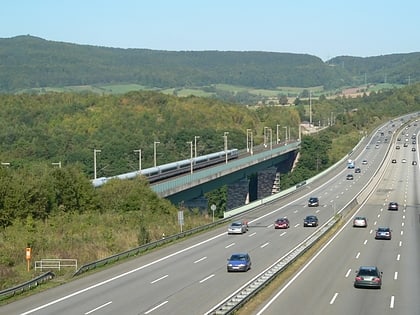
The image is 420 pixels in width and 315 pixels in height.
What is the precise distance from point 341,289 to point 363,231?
1099 inches

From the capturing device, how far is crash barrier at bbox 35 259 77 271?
4154 cm

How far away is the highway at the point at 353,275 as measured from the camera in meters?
32.1

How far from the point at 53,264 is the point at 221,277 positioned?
357 inches

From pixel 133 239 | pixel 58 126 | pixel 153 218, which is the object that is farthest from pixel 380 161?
pixel 133 239

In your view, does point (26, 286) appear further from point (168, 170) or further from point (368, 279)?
point (168, 170)

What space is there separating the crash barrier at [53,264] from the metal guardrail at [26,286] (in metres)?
1.55

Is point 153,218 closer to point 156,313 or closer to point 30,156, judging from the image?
point 156,313

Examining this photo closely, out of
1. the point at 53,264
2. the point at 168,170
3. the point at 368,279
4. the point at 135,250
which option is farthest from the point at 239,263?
the point at 168,170

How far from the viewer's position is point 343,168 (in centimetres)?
14350

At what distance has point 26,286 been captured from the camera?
120 feet

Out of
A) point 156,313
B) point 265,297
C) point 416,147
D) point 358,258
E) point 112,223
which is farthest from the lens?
point 416,147

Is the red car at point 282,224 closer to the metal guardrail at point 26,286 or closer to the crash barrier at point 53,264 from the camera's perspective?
the crash barrier at point 53,264

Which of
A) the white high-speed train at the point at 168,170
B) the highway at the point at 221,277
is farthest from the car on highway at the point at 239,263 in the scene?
the white high-speed train at the point at 168,170

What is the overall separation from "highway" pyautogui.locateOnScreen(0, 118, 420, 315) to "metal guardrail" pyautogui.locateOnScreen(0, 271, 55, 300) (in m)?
0.81
